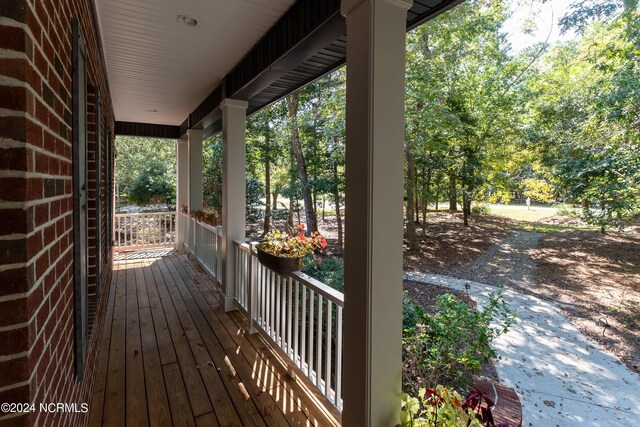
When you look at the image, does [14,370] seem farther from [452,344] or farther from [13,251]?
[452,344]

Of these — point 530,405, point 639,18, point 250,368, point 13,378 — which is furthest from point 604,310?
point 13,378

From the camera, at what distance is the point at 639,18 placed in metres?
3.72

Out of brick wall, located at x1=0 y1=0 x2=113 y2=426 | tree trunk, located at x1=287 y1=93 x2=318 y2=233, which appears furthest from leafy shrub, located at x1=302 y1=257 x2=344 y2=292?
tree trunk, located at x1=287 y1=93 x2=318 y2=233

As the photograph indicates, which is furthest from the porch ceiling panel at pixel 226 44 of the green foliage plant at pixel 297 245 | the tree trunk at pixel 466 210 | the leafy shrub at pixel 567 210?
the tree trunk at pixel 466 210

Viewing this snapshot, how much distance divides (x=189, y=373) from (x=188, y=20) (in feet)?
9.51

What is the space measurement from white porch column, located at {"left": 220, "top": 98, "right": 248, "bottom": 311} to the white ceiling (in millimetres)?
494

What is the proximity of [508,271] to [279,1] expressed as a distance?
7279 millimetres

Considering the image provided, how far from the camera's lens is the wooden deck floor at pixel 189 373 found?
85.8 inches

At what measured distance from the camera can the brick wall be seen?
2.21 feet

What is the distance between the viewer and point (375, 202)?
152cm

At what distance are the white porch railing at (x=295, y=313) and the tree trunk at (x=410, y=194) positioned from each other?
5.35 meters

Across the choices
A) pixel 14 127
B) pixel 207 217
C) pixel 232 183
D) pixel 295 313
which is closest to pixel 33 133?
pixel 14 127

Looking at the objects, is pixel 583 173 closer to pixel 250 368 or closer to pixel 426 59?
pixel 426 59

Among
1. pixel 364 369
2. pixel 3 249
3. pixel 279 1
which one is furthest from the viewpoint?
pixel 279 1
